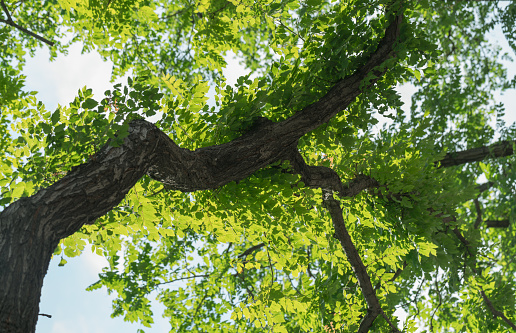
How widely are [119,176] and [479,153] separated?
6829 mm

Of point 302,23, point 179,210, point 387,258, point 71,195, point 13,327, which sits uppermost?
point 302,23

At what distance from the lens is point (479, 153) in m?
7.39

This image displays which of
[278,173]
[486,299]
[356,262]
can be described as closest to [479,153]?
[486,299]

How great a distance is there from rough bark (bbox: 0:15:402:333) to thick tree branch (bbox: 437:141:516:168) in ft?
14.1

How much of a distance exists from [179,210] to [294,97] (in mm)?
1524

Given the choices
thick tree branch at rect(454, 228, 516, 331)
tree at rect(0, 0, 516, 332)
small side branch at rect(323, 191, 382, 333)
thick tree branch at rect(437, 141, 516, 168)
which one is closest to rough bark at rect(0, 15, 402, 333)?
tree at rect(0, 0, 516, 332)

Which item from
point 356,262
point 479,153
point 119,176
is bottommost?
point 119,176

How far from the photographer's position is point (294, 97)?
3.71 meters

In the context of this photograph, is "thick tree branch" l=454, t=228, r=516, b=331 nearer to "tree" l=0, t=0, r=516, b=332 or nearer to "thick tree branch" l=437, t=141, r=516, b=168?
"tree" l=0, t=0, r=516, b=332

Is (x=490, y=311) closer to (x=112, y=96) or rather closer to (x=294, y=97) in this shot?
(x=294, y=97)

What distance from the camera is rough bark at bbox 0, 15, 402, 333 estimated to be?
2.07 m

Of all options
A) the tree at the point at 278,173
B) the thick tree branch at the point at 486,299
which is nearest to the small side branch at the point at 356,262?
the tree at the point at 278,173

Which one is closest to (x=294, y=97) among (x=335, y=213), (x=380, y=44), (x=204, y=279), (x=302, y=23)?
(x=302, y=23)

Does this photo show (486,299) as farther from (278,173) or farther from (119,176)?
(119,176)
